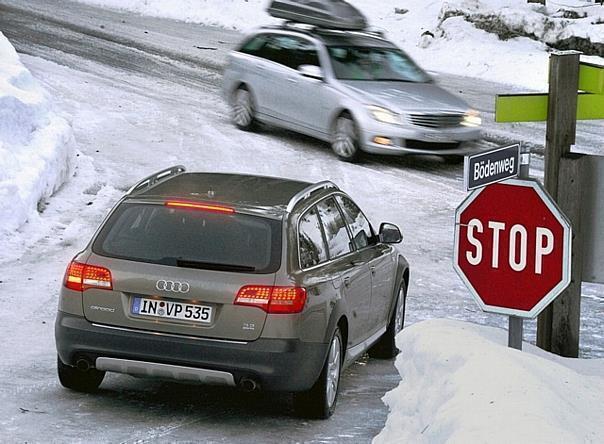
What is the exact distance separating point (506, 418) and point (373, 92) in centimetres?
1230

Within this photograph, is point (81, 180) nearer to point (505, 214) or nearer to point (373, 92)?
point (373, 92)

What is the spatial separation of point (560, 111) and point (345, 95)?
9425 mm

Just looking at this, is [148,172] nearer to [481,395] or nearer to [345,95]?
[345,95]

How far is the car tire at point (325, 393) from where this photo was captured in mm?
8281

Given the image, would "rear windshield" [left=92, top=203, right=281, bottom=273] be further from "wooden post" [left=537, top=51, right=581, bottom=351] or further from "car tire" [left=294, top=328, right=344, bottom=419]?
"wooden post" [left=537, top=51, right=581, bottom=351]

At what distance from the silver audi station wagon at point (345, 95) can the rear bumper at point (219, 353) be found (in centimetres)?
972

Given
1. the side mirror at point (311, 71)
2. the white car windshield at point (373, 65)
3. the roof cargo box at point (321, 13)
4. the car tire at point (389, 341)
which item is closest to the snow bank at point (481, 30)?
the roof cargo box at point (321, 13)

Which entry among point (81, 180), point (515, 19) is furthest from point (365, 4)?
point (81, 180)

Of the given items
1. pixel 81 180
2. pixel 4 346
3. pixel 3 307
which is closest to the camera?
pixel 4 346

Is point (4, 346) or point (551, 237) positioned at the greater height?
point (551, 237)

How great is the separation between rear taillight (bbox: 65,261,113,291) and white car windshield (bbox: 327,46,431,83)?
34.1 ft

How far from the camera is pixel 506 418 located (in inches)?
233

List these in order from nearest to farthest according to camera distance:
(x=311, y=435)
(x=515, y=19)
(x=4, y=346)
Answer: (x=311, y=435), (x=4, y=346), (x=515, y=19)

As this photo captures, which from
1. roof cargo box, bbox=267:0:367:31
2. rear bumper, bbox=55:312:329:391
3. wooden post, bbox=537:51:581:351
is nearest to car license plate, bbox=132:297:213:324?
rear bumper, bbox=55:312:329:391
